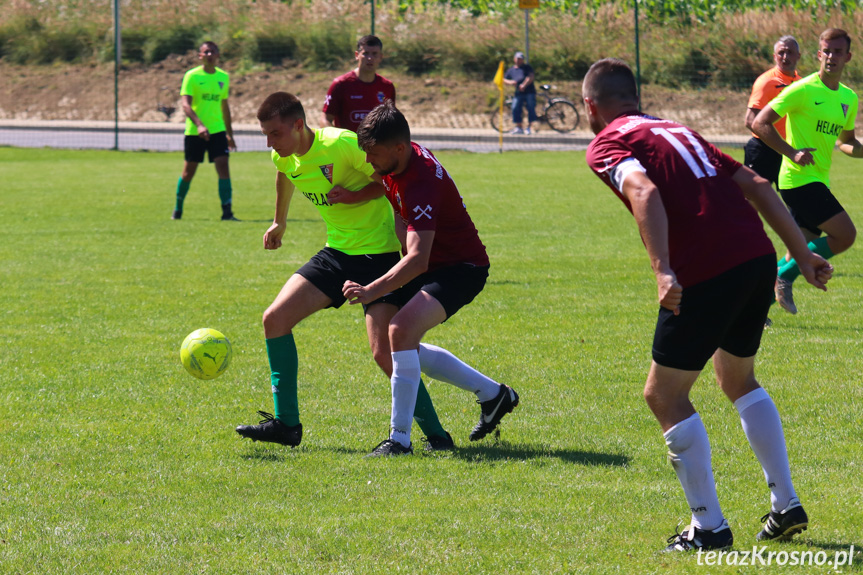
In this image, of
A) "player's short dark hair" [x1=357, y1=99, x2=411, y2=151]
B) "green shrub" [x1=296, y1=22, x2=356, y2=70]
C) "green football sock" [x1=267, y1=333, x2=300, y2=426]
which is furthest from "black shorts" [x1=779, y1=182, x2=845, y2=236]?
"green shrub" [x1=296, y1=22, x2=356, y2=70]

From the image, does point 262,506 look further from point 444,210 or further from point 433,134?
point 433,134

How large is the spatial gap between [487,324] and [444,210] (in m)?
3.31

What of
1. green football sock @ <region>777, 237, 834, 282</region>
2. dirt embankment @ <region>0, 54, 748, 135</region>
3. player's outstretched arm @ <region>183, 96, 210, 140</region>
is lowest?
dirt embankment @ <region>0, 54, 748, 135</region>

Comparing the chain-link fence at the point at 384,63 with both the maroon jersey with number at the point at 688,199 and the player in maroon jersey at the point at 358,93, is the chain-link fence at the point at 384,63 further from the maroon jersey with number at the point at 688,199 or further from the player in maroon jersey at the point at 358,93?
the maroon jersey with number at the point at 688,199

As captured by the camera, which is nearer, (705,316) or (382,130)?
(705,316)

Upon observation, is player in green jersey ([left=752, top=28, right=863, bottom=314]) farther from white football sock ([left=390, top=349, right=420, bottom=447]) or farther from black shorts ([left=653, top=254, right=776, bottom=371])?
black shorts ([left=653, top=254, right=776, bottom=371])

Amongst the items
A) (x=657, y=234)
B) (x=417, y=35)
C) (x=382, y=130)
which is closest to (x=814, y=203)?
(x=382, y=130)

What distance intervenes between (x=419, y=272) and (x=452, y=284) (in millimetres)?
364

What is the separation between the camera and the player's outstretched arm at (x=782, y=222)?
12.2ft

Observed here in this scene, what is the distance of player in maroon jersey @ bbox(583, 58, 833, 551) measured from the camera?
3691 millimetres

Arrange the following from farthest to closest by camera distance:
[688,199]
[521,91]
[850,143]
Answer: [521,91], [850,143], [688,199]

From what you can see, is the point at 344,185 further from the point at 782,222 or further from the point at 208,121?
the point at 208,121

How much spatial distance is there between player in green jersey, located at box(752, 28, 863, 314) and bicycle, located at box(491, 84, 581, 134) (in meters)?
20.8

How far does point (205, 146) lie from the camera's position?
14305mm
